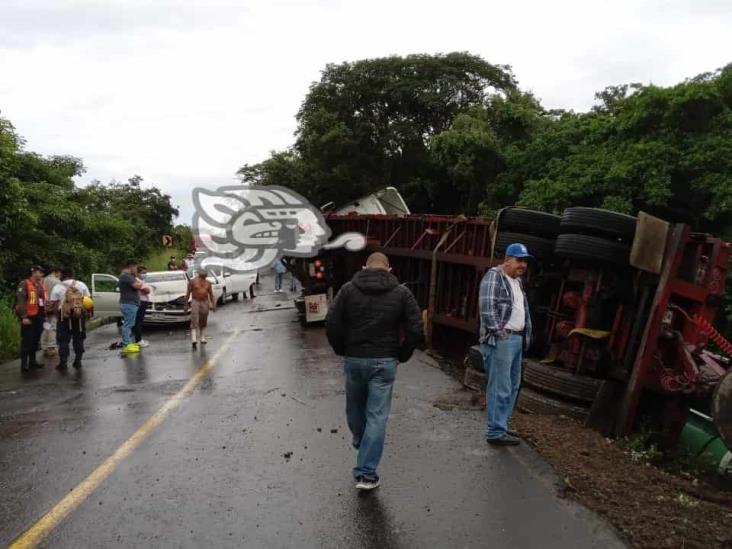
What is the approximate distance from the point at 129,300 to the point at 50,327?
66.9 inches

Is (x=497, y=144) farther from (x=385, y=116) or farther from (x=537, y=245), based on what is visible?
(x=537, y=245)

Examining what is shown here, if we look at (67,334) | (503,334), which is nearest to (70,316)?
(67,334)

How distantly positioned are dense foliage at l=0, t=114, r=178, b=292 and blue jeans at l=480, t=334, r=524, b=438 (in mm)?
10972

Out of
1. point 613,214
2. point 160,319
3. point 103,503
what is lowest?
point 160,319

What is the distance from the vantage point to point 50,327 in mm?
13258

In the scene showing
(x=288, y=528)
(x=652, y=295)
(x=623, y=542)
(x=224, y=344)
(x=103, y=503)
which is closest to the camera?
(x=623, y=542)

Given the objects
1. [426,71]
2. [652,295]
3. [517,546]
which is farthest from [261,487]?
[426,71]

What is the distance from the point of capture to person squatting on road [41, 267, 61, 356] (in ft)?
42.9

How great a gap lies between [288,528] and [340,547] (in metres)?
0.45

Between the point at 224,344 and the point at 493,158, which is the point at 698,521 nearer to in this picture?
the point at 224,344

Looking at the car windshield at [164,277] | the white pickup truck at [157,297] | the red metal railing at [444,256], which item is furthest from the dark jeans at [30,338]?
the car windshield at [164,277]

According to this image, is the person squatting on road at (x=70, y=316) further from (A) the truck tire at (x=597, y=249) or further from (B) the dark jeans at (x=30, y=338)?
(A) the truck tire at (x=597, y=249)

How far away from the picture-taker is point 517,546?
4.06 metres

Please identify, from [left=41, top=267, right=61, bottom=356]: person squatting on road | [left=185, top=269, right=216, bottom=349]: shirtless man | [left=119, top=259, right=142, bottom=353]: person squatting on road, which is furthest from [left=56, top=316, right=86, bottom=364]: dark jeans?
[left=185, top=269, right=216, bottom=349]: shirtless man
